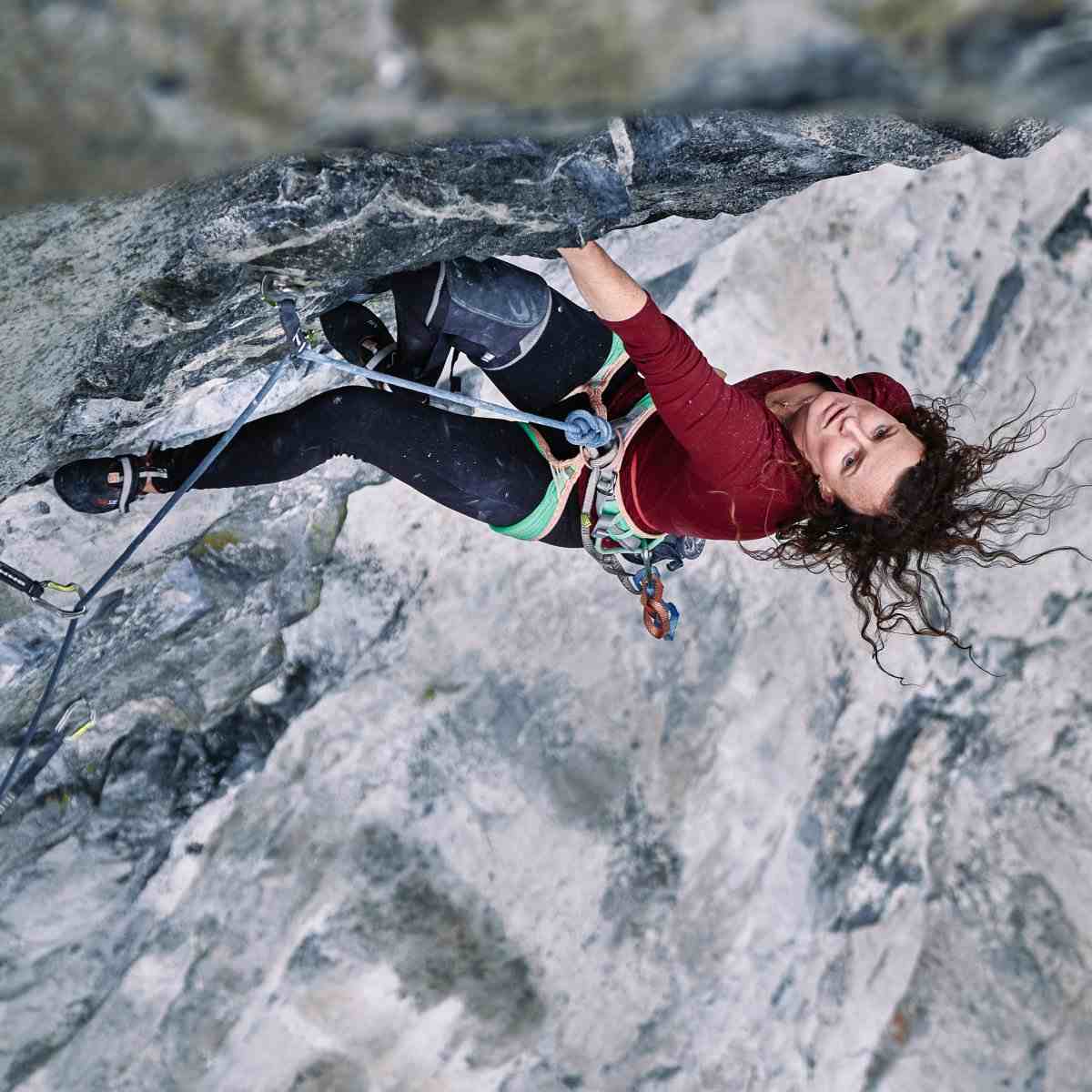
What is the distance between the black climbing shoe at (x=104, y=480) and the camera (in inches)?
75.6

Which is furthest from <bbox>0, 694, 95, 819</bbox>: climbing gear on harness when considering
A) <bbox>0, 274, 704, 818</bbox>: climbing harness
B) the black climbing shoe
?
the black climbing shoe

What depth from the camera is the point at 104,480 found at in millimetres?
1923

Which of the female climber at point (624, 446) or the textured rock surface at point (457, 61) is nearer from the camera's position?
the textured rock surface at point (457, 61)

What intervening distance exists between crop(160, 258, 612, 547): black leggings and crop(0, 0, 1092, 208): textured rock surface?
1201mm

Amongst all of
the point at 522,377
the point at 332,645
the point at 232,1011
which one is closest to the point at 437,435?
the point at 522,377

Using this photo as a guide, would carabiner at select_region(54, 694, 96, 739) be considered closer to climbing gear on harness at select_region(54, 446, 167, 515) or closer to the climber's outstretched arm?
climbing gear on harness at select_region(54, 446, 167, 515)

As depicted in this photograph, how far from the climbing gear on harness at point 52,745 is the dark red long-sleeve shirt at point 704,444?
1554mm

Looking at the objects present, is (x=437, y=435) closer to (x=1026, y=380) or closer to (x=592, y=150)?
(x=592, y=150)

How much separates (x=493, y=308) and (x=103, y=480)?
814mm

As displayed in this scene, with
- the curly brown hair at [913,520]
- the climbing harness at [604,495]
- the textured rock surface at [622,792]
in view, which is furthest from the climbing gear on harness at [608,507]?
the textured rock surface at [622,792]

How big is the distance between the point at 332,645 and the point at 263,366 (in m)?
1.13

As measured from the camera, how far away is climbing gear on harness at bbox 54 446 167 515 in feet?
6.30

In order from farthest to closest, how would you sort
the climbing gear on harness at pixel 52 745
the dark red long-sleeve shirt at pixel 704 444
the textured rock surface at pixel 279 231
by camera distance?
the climbing gear on harness at pixel 52 745
the dark red long-sleeve shirt at pixel 704 444
the textured rock surface at pixel 279 231

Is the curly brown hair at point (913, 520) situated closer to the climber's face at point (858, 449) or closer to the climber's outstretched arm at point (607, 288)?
the climber's face at point (858, 449)
